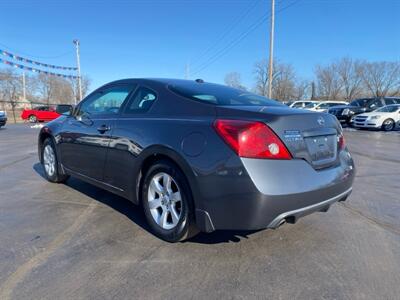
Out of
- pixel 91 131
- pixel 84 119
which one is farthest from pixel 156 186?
pixel 84 119

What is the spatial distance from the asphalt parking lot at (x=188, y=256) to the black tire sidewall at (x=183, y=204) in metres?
0.10

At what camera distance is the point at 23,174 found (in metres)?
5.97

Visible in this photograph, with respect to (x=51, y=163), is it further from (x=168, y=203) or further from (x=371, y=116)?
(x=371, y=116)

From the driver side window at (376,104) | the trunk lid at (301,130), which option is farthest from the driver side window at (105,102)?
the driver side window at (376,104)

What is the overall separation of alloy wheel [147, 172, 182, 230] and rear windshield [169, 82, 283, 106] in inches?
33.0

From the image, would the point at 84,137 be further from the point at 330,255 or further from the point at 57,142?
the point at 330,255

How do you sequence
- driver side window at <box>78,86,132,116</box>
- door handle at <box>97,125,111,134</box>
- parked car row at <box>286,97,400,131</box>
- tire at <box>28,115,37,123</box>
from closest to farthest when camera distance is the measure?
1. door handle at <box>97,125,111,134</box>
2. driver side window at <box>78,86,132,116</box>
3. parked car row at <box>286,97,400,131</box>
4. tire at <box>28,115,37,123</box>

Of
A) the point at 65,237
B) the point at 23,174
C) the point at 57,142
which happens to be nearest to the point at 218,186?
the point at 65,237

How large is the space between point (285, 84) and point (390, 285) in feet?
234

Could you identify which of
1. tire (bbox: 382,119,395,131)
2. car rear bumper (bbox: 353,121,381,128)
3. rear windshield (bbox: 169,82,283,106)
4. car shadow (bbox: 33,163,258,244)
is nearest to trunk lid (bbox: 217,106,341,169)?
rear windshield (bbox: 169,82,283,106)

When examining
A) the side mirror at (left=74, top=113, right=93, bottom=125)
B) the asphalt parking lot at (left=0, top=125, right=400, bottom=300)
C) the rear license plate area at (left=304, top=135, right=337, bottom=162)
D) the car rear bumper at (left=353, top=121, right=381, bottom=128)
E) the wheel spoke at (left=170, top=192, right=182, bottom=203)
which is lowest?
the asphalt parking lot at (left=0, top=125, right=400, bottom=300)

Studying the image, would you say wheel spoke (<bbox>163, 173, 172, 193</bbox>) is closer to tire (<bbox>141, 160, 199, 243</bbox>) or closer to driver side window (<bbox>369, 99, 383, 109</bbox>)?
tire (<bbox>141, 160, 199, 243</bbox>)

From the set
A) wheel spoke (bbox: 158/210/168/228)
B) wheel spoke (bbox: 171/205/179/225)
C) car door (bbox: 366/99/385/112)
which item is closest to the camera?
wheel spoke (bbox: 171/205/179/225)

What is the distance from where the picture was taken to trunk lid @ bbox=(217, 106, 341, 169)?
264cm
